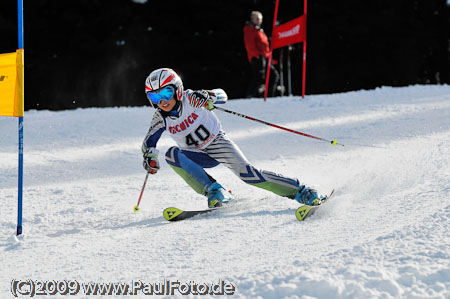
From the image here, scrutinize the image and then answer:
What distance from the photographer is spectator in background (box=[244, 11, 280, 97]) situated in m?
9.38

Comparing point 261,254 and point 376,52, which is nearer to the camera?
point 261,254

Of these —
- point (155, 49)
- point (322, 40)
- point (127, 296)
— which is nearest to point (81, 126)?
point (127, 296)

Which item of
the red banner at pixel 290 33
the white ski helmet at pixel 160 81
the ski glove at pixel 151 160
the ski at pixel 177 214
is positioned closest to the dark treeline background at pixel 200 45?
the red banner at pixel 290 33

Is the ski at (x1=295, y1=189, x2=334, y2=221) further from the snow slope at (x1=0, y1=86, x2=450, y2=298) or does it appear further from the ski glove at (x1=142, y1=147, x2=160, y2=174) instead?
the ski glove at (x1=142, y1=147, x2=160, y2=174)

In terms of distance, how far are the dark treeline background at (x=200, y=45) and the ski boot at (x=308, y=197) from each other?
37.9ft

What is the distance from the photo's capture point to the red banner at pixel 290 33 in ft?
29.6

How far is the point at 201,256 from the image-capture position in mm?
2914

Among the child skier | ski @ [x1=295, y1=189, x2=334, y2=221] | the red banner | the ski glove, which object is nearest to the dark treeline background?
the red banner

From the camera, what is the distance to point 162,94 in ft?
13.1

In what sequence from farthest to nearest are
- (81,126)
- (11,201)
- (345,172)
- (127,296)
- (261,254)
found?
(81,126)
(345,172)
(11,201)
(261,254)
(127,296)

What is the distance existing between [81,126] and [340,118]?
11.4 feet

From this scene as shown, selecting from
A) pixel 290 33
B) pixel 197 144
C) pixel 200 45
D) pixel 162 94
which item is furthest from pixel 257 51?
pixel 200 45

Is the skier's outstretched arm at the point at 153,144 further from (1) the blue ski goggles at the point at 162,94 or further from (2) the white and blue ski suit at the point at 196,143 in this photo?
(1) the blue ski goggles at the point at 162,94

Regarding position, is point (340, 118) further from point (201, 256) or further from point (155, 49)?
point (155, 49)
